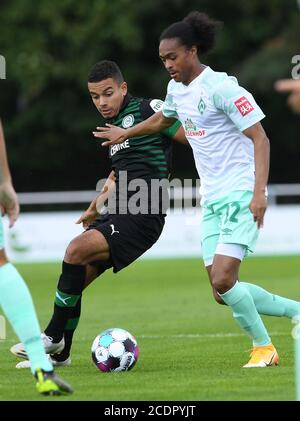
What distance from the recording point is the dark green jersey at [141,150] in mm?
8883

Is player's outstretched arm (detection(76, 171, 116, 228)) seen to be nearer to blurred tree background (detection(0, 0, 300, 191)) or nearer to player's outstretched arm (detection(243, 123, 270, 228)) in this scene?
player's outstretched arm (detection(243, 123, 270, 228))

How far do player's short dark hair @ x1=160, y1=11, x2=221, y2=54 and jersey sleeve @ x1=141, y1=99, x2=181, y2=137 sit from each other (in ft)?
2.67

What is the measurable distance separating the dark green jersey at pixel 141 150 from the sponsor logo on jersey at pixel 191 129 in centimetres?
60

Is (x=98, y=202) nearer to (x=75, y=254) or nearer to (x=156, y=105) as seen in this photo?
(x=75, y=254)

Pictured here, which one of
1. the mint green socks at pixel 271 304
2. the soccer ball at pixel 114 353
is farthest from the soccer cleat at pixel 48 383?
the mint green socks at pixel 271 304

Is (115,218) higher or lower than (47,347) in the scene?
higher

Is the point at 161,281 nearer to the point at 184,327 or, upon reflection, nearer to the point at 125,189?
the point at 184,327

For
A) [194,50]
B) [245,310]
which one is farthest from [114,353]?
[194,50]

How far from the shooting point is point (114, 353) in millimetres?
8234

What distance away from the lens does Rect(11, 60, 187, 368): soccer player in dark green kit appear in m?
8.44

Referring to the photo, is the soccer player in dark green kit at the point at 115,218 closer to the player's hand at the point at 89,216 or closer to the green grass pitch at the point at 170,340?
the player's hand at the point at 89,216

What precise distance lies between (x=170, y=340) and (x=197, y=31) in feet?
10.9
